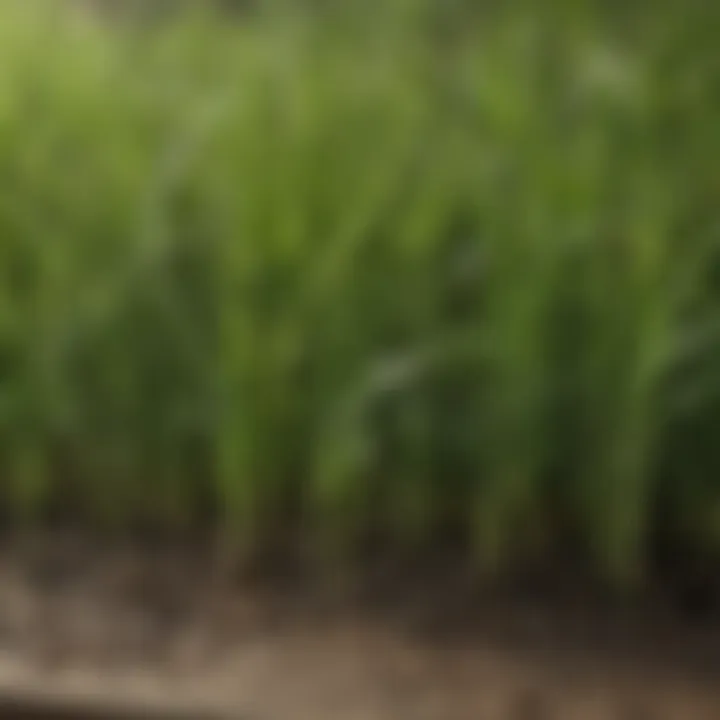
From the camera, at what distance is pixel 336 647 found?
83 cm

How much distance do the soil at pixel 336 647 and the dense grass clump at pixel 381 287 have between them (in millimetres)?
31

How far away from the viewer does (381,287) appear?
2.76ft

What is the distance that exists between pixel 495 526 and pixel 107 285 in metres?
0.25

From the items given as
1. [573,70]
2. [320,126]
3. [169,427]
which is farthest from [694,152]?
[169,427]

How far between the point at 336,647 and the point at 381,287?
0.19 meters

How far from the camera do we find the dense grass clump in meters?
0.80

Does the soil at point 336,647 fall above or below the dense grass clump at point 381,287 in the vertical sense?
below

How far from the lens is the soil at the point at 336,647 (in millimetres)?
788

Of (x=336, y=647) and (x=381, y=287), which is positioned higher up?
(x=381, y=287)

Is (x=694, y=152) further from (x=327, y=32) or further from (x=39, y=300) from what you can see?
(x=39, y=300)

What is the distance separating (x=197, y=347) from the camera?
87 centimetres

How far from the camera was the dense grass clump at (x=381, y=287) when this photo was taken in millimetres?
801

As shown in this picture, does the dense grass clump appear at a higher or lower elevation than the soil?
higher

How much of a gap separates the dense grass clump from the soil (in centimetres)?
3
